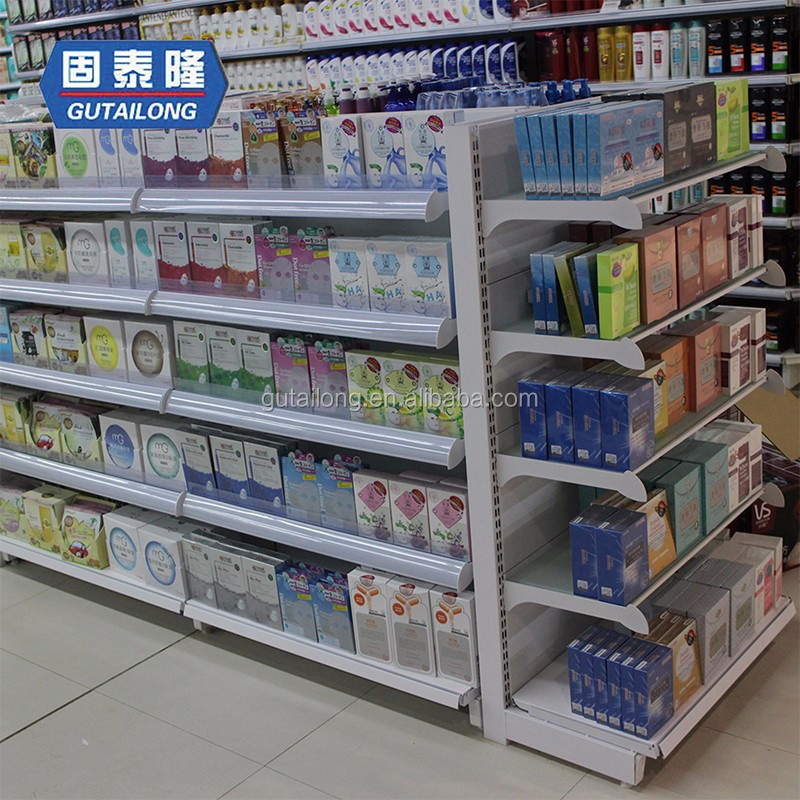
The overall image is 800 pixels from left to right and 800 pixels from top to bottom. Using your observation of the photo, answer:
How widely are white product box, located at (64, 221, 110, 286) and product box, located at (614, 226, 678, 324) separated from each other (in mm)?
1912

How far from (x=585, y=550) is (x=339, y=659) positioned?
0.99 metres

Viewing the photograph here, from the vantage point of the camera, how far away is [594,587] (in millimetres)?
2822

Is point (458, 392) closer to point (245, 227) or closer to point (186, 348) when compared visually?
point (245, 227)

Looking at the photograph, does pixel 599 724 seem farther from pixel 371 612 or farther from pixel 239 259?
pixel 239 259

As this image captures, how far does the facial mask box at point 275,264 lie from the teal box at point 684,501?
122cm

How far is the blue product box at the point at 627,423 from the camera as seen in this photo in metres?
2.66

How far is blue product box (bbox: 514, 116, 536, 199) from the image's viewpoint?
2.62 m

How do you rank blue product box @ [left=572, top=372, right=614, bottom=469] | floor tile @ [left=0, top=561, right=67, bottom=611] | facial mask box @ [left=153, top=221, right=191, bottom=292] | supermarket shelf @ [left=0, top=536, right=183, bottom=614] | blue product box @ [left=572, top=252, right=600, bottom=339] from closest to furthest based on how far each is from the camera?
1. blue product box @ [left=572, top=252, right=600, bottom=339]
2. blue product box @ [left=572, top=372, right=614, bottom=469]
3. facial mask box @ [left=153, top=221, right=191, bottom=292]
4. supermarket shelf @ [left=0, top=536, right=183, bottom=614]
5. floor tile @ [left=0, top=561, right=67, bottom=611]

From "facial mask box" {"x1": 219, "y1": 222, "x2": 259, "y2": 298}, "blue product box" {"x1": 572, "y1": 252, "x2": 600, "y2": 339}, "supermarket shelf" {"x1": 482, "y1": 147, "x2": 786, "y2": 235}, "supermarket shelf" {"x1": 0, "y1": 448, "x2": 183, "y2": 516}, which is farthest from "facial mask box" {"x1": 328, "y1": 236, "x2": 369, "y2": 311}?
"supermarket shelf" {"x1": 0, "y1": 448, "x2": 183, "y2": 516}

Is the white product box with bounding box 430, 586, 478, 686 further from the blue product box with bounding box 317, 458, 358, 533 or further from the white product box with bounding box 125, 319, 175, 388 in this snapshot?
the white product box with bounding box 125, 319, 175, 388

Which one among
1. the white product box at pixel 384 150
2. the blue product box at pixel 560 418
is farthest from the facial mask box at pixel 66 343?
the blue product box at pixel 560 418

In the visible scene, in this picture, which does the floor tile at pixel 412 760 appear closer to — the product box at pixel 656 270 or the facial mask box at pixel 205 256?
the product box at pixel 656 270

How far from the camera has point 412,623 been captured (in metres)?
3.19

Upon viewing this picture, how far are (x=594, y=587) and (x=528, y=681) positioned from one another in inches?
19.3
